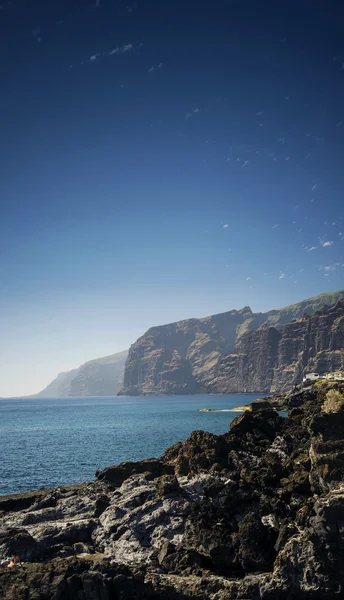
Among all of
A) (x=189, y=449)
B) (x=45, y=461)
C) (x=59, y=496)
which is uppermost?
(x=189, y=449)

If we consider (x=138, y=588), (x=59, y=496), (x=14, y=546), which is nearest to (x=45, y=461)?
(x=59, y=496)

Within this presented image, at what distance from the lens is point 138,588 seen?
1720 cm

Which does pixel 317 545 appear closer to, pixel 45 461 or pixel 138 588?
pixel 138 588

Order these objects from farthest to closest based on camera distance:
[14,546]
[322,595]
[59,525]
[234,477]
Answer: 1. [234,477]
2. [59,525]
3. [14,546]
4. [322,595]

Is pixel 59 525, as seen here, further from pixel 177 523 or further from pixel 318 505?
pixel 318 505

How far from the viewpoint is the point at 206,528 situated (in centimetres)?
2177

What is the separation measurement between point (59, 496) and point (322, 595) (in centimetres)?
2310

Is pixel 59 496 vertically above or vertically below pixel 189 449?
below

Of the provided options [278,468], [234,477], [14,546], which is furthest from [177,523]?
[14,546]

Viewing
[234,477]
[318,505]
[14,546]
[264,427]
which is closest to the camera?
[318,505]

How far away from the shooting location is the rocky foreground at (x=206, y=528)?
1702 centimetres

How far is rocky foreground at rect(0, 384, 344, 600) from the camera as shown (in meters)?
17.0

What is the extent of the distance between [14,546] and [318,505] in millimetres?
16970

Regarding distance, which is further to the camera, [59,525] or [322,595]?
[59,525]
